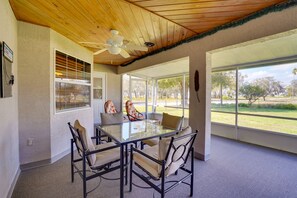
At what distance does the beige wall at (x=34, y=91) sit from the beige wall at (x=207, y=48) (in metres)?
2.60

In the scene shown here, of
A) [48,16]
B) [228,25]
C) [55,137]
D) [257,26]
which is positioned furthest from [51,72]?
[257,26]

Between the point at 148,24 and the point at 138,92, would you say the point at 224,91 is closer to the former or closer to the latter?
the point at 148,24

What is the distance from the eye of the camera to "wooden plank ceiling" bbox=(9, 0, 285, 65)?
2.00 meters

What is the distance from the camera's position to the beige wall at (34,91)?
256 centimetres

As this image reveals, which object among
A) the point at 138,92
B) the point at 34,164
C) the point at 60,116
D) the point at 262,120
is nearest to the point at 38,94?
the point at 60,116

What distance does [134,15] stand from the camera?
2.30m

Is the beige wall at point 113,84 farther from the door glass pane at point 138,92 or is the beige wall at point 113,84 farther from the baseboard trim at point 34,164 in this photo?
the baseboard trim at point 34,164

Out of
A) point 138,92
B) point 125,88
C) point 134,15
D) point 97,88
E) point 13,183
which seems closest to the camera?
point 13,183

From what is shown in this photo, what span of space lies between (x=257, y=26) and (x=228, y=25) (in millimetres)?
431

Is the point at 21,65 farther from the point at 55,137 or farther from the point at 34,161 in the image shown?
the point at 34,161

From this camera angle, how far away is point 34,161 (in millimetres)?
2680

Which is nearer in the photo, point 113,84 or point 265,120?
A: point 265,120

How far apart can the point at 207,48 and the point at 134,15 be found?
1494mm

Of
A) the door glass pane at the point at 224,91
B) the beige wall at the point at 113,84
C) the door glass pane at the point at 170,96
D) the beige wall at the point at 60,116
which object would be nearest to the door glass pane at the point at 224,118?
the door glass pane at the point at 224,91
